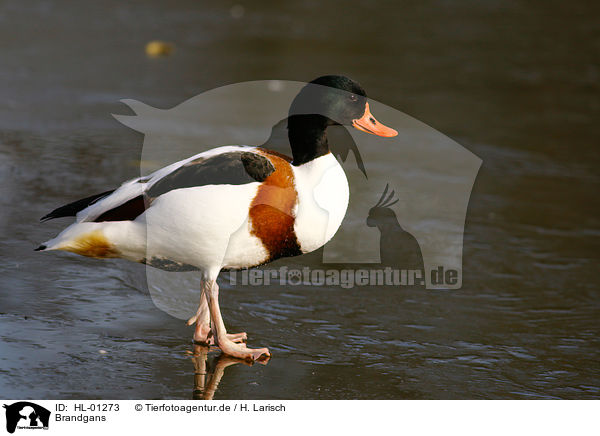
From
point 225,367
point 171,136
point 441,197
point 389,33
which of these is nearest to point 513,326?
point 225,367

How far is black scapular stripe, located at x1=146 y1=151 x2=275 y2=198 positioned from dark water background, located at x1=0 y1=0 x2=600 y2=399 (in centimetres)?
69

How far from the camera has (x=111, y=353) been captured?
3.50 metres

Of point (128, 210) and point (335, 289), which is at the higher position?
point (128, 210)

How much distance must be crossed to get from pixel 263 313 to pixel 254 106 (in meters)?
3.94

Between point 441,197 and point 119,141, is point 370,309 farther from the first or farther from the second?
point 119,141

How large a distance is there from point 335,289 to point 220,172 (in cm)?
127

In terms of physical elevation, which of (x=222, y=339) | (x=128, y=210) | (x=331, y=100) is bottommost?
(x=222, y=339)

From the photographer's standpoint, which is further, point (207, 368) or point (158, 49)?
point (158, 49)

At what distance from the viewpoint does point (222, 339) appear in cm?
361
